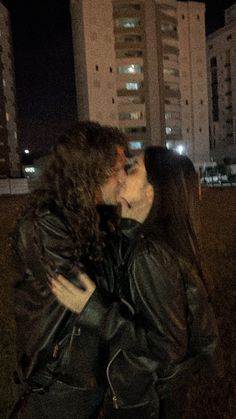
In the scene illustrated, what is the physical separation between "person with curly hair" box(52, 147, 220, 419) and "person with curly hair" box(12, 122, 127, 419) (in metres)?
0.07

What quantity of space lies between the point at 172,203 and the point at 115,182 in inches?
9.1

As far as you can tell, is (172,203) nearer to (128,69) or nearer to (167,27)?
(128,69)

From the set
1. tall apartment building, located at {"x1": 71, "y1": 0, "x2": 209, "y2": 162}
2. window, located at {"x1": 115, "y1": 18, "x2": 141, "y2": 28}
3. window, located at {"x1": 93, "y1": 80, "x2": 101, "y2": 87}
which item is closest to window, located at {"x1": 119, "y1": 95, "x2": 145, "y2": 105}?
tall apartment building, located at {"x1": 71, "y1": 0, "x2": 209, "y2": 162}

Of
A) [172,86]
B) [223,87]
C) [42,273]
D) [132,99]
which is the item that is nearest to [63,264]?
[42,273]

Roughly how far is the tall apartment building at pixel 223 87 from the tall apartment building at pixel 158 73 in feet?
41.1

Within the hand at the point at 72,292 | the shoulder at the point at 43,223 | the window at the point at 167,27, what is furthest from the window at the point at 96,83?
the hand at the point at 72,292

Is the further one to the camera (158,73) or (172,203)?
(158,73)

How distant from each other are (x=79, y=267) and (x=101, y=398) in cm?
55

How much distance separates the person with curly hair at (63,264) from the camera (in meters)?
1.64

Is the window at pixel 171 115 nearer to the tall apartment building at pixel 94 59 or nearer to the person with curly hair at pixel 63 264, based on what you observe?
the tall apartment building at pixel 94 59

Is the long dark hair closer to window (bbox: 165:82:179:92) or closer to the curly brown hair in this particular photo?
the curly brown hair

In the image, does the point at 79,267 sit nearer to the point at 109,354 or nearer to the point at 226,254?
the point at 109,354

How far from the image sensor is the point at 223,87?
305 feet

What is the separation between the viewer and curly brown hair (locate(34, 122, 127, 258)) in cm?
168
